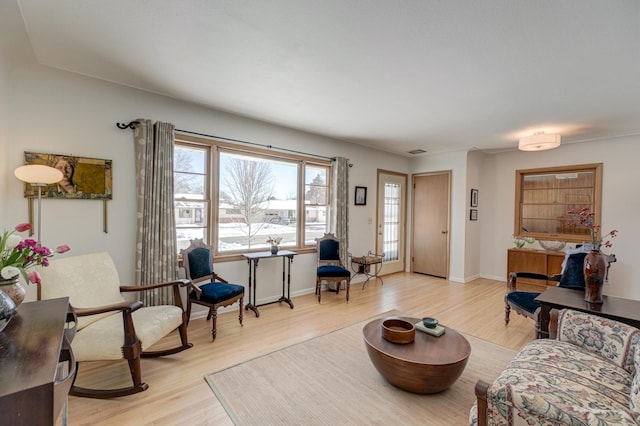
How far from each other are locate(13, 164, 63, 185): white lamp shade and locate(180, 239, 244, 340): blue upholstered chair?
1.32 m

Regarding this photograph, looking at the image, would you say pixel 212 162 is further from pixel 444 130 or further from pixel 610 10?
pixel 610 10

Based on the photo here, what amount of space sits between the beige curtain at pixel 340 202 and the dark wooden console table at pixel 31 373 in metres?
3.82

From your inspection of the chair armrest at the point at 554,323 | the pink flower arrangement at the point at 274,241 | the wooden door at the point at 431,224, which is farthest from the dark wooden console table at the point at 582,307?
the wooden door at the point at 431,224

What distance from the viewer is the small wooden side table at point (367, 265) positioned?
506cm

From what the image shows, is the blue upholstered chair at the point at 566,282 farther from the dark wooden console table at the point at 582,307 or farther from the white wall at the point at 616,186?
the white wall at the point at 616,186

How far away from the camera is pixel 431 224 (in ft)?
19.9

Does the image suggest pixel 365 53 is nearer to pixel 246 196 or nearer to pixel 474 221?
pixel 246 196

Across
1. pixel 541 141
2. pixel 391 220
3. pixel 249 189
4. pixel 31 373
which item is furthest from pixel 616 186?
pixel 31 373

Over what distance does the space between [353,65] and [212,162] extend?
2.15 metres

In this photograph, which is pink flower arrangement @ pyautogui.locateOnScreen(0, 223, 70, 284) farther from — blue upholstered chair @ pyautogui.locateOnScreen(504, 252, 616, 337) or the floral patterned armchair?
blue upholstered chair @ pyautogui.locateOnScreen(504, 252, 616, 337)

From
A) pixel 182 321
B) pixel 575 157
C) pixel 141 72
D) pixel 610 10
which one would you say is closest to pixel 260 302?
pixel 182 321

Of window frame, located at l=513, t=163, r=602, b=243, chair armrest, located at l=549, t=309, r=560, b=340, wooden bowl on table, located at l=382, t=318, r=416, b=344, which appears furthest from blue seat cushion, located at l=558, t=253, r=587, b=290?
window frame, located at l=513, t=163, r=602, b=243

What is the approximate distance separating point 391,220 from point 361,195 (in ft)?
3.88

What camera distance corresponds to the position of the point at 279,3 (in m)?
1.70
